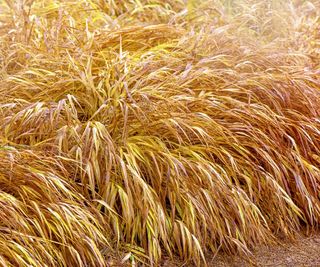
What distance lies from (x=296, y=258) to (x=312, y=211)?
41 cm

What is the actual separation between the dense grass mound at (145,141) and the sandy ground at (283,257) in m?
A: 0.06

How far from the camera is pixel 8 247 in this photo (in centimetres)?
344

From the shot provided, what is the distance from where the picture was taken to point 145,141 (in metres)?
4.30

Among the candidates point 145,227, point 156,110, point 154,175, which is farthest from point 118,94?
point 145,227

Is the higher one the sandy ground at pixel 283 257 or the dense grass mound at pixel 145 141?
the dense grass mound at pixel 145 141

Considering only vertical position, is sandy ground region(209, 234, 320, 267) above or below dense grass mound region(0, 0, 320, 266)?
below

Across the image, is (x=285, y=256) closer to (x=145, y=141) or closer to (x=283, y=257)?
(x=283, y=257)

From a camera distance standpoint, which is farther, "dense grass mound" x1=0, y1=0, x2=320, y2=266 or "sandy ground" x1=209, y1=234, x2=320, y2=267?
"sandy ground" x1=209, y1=234, x2=320, y2=267

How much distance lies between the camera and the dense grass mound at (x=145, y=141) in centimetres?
378

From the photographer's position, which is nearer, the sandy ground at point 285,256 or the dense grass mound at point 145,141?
the dense grass mound at point 145,141

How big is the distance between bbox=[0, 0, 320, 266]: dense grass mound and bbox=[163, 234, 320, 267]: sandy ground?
64mm

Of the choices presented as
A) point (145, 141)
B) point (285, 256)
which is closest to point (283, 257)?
point (285, 256)

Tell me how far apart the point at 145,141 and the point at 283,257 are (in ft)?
3.36

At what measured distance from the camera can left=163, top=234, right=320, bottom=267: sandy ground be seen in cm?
413
